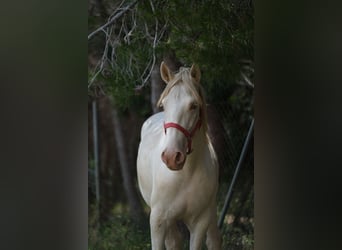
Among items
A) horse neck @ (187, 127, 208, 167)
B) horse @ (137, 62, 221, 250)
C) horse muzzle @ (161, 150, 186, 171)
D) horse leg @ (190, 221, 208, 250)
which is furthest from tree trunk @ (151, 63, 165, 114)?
horse leg @ (190, 221, 208, 250)

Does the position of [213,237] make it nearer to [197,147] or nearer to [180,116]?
[197,147]

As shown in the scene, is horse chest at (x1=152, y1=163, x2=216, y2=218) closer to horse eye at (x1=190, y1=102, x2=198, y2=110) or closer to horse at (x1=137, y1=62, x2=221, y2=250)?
horse at (x1=137, y1=62, x2=221, y2=250)

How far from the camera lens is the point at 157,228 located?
6.92 feet

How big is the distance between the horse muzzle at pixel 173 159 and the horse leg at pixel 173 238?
0.28 metres

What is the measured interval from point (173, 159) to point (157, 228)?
295 millimetres

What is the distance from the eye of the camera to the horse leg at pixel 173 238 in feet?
7.13

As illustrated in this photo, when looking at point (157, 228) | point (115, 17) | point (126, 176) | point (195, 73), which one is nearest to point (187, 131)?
point (195, 73)

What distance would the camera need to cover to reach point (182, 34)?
233 cm

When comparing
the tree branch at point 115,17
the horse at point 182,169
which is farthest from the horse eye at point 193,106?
the tree branch at point 115,17

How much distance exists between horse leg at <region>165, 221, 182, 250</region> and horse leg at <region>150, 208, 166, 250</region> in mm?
46
